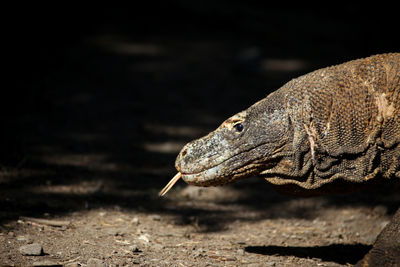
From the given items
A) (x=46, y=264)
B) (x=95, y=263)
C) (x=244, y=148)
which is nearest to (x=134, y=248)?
(x=95, y=263)

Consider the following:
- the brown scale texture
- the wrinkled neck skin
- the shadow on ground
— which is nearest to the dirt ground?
the shadow on ground

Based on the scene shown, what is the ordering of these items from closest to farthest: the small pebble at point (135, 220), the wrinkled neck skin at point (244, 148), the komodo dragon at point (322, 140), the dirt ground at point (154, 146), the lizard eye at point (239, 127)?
the komodo dragon at point (322, 140) < the wrinkled neck skin at point (244, 148) < the lizard eye at point (239, 127) < the dirt ground at point (154, 146) < the small pebble at point (135, 220)

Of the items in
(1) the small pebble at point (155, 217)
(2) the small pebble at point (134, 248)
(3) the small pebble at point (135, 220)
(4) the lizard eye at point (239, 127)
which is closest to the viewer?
(4) the lizard eye at point (239, 127)

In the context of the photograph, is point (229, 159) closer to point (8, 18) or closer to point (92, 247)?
point (92, 247)

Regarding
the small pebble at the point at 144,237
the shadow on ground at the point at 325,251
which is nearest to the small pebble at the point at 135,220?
the small pebble at the point at 144,237

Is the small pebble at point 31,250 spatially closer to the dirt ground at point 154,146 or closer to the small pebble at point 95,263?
the dirt ground at point 154,146

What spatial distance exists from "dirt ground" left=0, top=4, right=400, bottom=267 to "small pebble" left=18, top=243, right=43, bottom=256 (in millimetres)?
50

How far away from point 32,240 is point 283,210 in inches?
92.3

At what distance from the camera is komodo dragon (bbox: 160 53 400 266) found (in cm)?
326

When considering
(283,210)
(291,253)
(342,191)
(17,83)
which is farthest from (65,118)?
(342,191)

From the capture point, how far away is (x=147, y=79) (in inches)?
331

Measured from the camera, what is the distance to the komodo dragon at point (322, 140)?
3.26 m

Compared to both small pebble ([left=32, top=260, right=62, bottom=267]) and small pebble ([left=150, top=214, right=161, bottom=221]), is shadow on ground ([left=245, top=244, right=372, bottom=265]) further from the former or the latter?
small pebble ([left=32, top=260, right=62, bottom=267])

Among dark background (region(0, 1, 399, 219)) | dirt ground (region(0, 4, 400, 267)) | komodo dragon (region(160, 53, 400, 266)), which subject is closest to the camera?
komodo dragon (region(160, 53, 400, 266))
